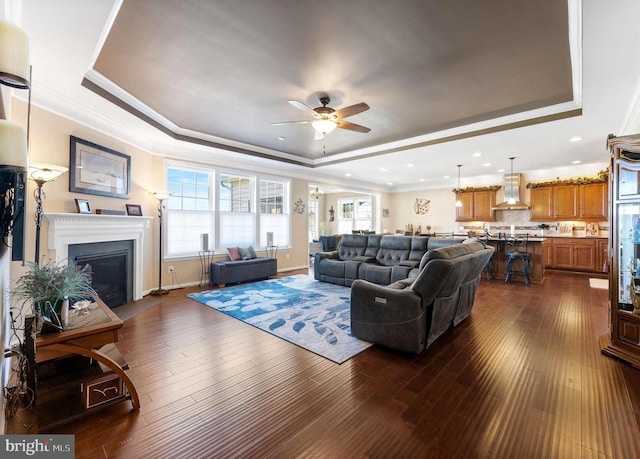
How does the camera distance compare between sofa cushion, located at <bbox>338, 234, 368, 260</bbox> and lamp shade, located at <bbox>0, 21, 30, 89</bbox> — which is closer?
lamp shade, located at <bbox>0, 21, 30, 89</bbox>

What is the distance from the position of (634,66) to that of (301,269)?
678 centimetres

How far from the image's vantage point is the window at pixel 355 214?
11.4 m

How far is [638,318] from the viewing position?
8.57 ft

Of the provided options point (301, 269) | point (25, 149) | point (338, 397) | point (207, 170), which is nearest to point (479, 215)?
point (301, 269)

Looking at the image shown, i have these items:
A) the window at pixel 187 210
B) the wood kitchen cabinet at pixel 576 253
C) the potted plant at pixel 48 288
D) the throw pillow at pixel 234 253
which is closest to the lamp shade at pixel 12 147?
the potted plant at pixel 48 288

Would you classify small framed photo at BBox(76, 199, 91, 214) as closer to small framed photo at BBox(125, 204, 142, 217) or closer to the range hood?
small framed photo at BBox(125, 204, 142, 217)

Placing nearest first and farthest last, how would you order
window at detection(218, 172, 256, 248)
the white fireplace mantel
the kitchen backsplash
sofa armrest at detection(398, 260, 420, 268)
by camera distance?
1. the white fireplace mantel
2. sofa armrest at detection(398, 260, 420, 268)
3. window at detection(218, 172, 256, 248)
4. the kitchen backsplash

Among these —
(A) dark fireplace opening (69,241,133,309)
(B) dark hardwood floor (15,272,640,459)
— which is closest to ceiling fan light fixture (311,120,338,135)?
(B) dark hardwood floor (15,272,640,459)

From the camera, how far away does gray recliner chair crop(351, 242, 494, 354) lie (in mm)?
2713

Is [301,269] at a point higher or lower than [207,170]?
lower

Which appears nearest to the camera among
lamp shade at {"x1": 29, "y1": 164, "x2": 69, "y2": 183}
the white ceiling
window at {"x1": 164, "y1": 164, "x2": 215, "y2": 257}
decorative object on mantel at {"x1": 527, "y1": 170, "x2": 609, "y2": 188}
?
the white ceiling

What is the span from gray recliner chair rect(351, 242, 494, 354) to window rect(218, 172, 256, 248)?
13.8 ft

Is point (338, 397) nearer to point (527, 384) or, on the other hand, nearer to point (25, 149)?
point (527, 384)

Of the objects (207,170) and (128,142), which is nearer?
(128,142)
